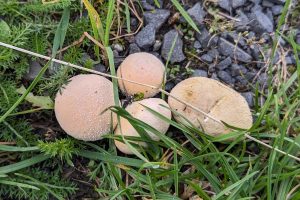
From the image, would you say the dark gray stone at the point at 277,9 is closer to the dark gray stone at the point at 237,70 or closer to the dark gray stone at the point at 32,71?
the dark gray stone at the point at 237,70

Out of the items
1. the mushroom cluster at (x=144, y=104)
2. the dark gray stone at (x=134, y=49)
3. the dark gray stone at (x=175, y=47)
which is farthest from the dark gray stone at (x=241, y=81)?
the dark gray stone at (x=134, y=49)

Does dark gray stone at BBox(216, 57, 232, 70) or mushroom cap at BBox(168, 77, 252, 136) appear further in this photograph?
dark gray stone at BBox(216, 57, 232, 70)

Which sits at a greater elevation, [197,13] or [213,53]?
[197,13]

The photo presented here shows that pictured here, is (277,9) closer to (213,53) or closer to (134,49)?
(213,53)

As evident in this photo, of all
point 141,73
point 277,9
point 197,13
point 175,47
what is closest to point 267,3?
point 277,9

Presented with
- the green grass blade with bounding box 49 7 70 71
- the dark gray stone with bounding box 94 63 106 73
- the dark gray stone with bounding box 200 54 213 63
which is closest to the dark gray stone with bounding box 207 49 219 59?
the dark gray stone with bounding box 200 54 213 63

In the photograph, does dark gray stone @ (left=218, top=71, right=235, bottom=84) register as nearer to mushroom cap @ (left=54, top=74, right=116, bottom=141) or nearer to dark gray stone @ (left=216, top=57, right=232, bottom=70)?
dark gray stone @ (left=216, top=57, right=232, bottom=70)

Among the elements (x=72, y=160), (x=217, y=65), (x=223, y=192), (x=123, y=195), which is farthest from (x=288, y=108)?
(x=72, y=160)
